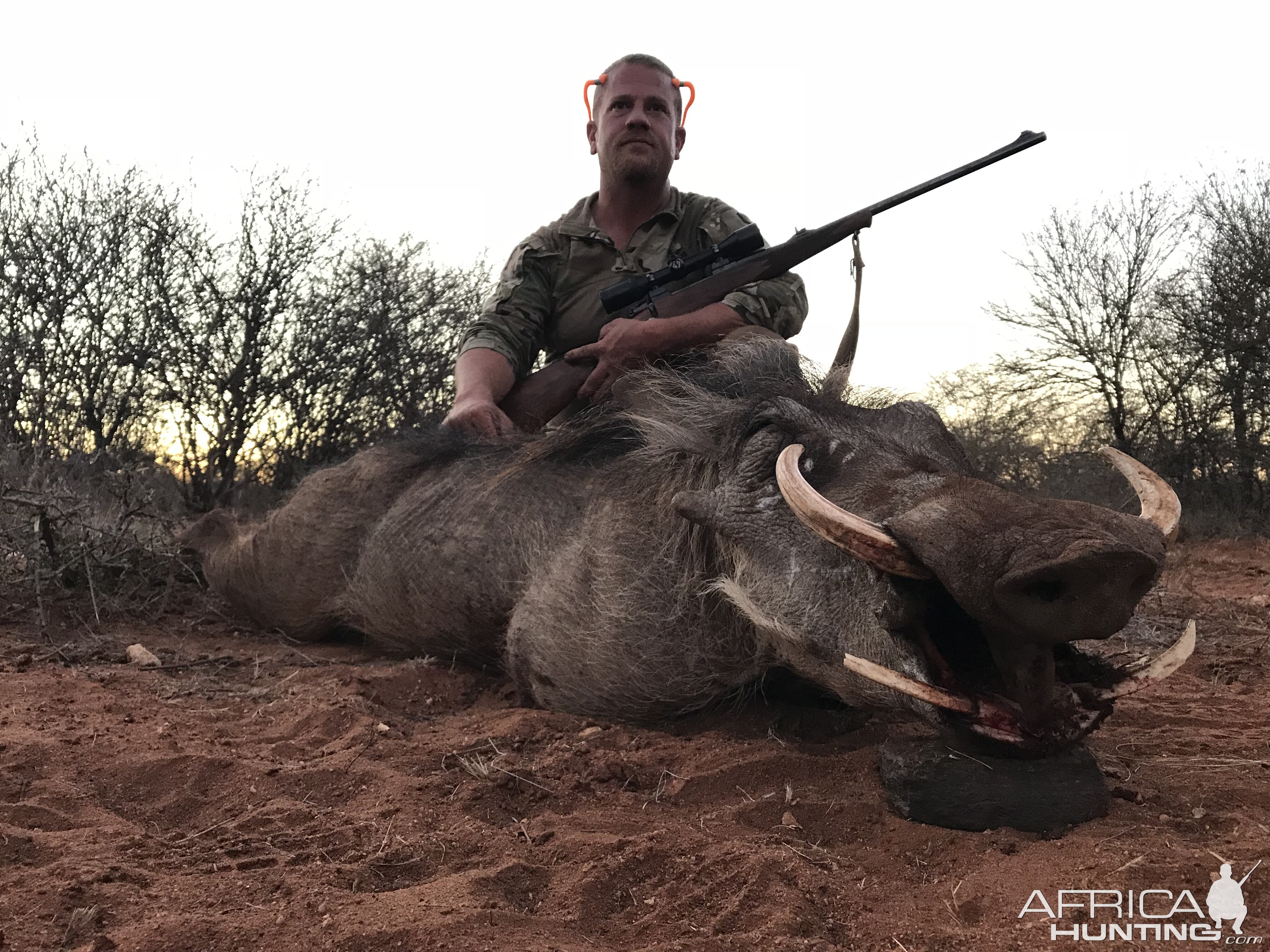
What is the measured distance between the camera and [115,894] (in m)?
1.83

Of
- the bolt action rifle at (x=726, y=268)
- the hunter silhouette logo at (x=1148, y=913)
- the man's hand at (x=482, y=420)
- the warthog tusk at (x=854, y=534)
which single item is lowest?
the hunter silhouette logo at (x=1148, y=913)

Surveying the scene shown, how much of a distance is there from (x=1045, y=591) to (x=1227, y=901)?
0.57 m

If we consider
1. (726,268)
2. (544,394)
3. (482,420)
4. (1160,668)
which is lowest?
(1160,668)

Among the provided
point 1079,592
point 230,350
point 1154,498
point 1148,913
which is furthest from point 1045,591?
point 230,350

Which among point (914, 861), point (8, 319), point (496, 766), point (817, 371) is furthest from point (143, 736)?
point (8, 319)

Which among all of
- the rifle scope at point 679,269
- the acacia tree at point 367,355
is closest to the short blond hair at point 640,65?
the rifle scope at point 679,269

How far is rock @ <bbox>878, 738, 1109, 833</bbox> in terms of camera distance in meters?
2.15

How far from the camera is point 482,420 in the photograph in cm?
475

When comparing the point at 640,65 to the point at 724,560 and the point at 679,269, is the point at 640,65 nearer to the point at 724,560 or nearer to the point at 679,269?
the point at 679,269

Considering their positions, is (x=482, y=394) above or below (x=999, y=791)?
above

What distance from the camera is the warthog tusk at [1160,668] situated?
7.06ft

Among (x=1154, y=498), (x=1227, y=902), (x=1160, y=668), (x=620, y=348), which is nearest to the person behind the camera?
(x=1227, y=902)

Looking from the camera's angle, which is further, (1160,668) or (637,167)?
(637,167)

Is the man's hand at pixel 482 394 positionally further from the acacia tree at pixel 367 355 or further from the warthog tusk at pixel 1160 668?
the acacia tree at pixel 367 355
